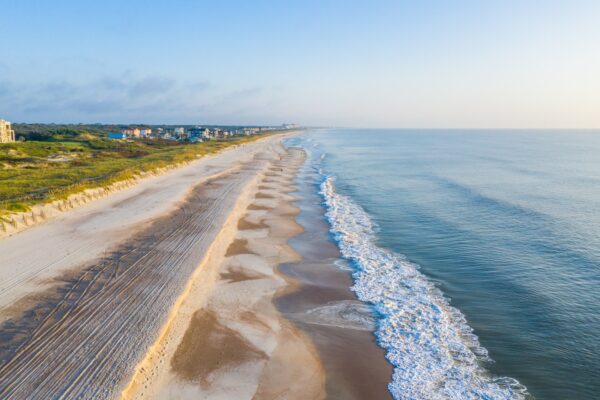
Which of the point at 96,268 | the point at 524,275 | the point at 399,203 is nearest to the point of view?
the point at 96,268

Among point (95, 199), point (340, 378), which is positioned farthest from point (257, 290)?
point (95, 199)

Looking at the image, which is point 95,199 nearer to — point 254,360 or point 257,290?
point 257,290

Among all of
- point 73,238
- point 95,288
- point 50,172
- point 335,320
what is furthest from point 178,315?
point 50,172

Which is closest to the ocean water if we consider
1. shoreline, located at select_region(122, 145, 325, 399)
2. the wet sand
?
the wet sand

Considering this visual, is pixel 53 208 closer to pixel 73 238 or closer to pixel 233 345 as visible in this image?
pixel 73 238

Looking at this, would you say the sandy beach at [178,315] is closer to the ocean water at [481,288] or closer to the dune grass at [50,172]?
the ocean water at [481,288]

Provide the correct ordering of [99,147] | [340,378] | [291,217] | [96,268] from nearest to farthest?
[340,378] → [96,268] → [291,217] → [99,147]
